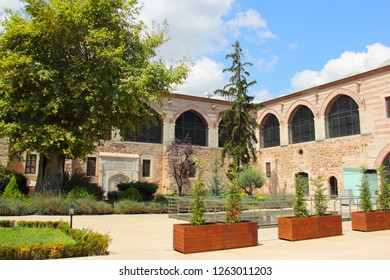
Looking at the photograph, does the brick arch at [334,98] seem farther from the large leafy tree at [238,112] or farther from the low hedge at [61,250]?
the low hedge at [61,250]

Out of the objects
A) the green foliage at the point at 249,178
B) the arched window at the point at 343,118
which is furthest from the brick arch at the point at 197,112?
the arched window at the point at 343,118

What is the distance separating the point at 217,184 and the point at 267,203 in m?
13.5

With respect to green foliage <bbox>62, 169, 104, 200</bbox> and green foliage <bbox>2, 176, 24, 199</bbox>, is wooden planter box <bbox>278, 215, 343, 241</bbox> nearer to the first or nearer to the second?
green foliage <bbox>62, 169, 104, 200</bbox>

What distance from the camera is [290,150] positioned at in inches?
1008

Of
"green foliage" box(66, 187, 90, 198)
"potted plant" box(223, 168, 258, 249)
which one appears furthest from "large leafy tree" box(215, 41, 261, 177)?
"potted plant" box(223, 168, 258, 249)

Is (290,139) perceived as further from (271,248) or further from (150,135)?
(271,248)

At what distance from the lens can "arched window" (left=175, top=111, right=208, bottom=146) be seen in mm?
25812

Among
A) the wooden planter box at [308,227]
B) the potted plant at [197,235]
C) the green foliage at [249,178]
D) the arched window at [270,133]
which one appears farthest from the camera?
the arched window at [270,133]

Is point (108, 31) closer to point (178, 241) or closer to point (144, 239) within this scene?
point (144, 239)

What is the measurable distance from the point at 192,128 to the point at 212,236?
808 inches

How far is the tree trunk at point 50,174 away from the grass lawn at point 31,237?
24.7 ft

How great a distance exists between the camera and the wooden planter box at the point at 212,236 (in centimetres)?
583

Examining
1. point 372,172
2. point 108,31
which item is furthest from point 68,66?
point 372,172

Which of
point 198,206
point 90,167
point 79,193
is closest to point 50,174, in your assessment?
point 79,193
